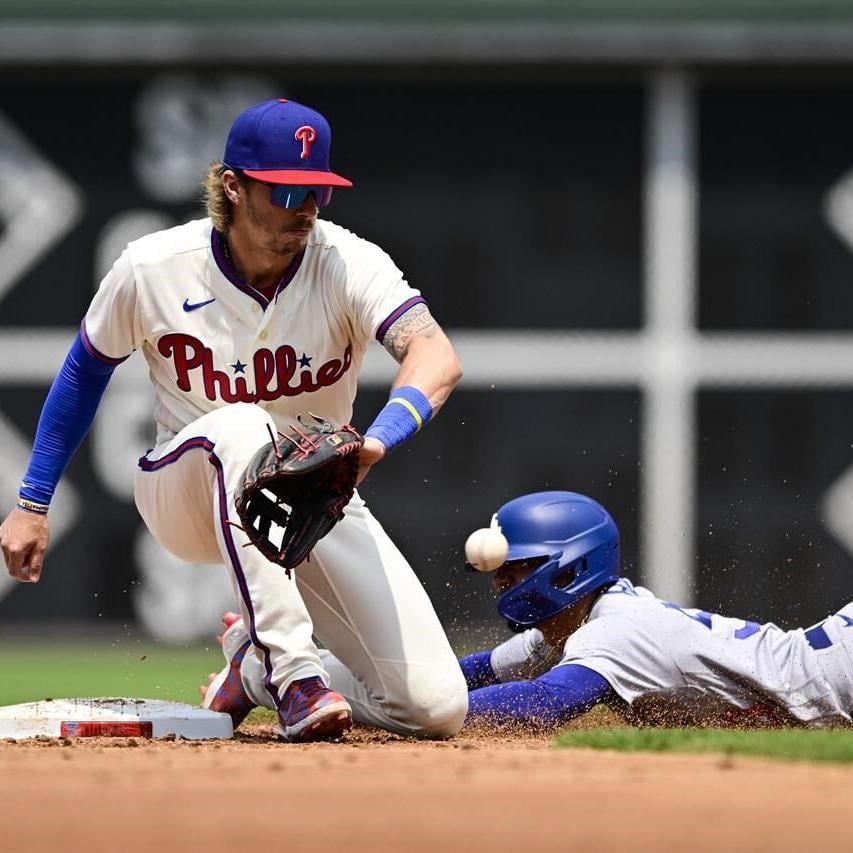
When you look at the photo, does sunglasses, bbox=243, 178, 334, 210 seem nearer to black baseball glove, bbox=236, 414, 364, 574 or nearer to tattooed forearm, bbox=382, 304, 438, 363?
tattooed forearm, bbox=382, 304, 438, 363

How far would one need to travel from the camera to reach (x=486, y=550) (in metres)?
4.86

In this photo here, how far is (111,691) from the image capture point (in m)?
7.60

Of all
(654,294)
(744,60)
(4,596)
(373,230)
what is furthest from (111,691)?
(744,60)

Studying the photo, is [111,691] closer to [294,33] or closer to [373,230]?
[373,230]

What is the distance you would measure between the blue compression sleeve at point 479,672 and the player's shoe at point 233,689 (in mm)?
711

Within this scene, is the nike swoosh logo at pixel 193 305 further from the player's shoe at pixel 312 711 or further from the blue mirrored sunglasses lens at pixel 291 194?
the player's shoe at pixel 312 711

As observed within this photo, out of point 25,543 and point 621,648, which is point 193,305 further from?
point 621,648

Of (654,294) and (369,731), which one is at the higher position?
(654,294)

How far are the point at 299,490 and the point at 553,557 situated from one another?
3.06ft

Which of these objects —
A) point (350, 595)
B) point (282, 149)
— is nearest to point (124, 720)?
point (350, 595)

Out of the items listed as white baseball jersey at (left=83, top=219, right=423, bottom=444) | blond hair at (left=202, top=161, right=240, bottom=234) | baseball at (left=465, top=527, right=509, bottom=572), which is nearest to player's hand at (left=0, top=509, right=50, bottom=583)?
white baseball jersey at (left=83, top=219, right=423, bottom=444)

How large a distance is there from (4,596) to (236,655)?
17.9ft

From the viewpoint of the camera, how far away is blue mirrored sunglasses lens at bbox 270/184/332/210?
4516mm

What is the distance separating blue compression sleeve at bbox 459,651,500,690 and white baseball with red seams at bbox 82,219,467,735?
1.85 ft
